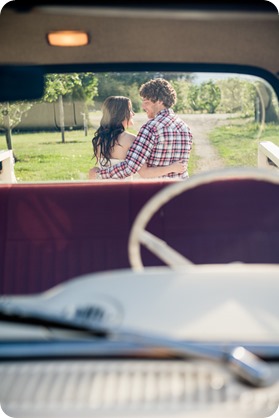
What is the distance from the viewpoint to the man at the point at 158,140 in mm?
2510

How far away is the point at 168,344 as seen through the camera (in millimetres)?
1477

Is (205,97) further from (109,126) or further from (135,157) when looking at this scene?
(109,126)

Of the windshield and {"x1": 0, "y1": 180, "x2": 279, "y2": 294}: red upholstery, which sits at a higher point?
the windshield

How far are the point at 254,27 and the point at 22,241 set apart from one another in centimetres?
92

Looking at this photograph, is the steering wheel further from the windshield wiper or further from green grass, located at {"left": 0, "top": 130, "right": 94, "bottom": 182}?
green grass, located at {"left": 0, "top": 130, "right": 94, "bottom": 182}

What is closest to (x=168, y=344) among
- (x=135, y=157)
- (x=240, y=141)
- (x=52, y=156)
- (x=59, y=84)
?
(x=135, y=157)

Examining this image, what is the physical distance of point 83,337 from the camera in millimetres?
1505

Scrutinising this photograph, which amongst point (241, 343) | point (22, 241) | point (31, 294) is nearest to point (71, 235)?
point (22, 241)

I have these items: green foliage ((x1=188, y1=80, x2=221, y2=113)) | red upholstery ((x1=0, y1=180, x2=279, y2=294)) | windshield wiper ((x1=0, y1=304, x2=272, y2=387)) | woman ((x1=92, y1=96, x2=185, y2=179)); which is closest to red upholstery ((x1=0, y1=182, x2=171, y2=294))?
red upholstery ((x1=0, y1=180, x2=279, y2=294))

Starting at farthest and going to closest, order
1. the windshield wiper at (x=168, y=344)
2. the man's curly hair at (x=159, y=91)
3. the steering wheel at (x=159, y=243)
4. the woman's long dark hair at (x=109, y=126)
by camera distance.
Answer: the woman's long dark hair at (x=109, y=126) → the man's curly hair at (x=159, y=91) → the steering wheel at (x=159, y=243) → the windshield wiper at (x=168, y=344)

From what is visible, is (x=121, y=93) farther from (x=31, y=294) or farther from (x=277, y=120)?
(x=31, y=294)

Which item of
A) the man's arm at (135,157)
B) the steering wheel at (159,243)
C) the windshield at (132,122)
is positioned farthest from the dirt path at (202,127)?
the steering wheel at (159,243)

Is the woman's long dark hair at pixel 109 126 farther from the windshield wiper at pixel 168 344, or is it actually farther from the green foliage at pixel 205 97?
the windshield wiper at pixel 168 344

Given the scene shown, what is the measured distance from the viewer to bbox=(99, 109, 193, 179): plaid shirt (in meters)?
→ 2.51
